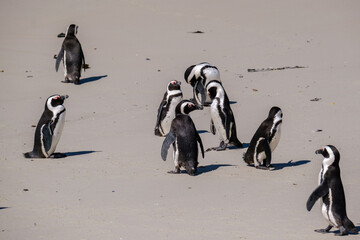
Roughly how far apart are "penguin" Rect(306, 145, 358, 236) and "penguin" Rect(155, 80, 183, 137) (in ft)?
14.1

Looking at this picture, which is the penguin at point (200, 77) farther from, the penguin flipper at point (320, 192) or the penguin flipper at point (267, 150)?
the penguin flipper at point (320, 192)

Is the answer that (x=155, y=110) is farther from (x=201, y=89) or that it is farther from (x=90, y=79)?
(x=90, y=79)

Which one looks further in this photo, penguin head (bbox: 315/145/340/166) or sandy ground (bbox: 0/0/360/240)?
sandy ground (bbox: 0/0/360/240)

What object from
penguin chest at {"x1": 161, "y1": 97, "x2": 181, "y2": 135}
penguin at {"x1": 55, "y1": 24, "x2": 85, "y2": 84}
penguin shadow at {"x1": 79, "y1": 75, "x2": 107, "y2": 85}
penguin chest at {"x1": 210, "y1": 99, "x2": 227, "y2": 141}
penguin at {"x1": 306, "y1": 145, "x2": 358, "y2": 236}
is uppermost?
penguin at {"x1": 306, "y1": 145, "x2": 358, "y2": 236}

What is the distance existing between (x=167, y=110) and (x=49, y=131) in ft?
6.09

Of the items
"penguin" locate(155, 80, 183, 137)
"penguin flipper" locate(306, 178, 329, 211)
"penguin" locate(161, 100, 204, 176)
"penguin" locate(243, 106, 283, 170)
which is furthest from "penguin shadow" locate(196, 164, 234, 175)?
"penguin flipper" locate(306, 178, 329, 211)

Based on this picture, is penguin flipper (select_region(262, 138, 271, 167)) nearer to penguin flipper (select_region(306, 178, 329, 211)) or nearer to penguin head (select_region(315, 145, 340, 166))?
penguin head (select_region(315, 145, 340, 166))

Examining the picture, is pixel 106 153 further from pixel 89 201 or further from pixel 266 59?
pixel 266 59

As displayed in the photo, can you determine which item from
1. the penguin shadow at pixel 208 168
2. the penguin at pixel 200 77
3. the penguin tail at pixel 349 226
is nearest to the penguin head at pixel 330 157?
the penguin tail at pixel 349 226

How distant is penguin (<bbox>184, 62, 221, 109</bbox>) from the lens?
14.1 metres

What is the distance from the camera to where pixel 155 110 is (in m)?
13.4

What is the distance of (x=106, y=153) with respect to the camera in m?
11.0

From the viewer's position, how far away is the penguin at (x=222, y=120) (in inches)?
440

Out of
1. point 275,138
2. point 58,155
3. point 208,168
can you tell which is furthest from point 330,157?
point 58,155
